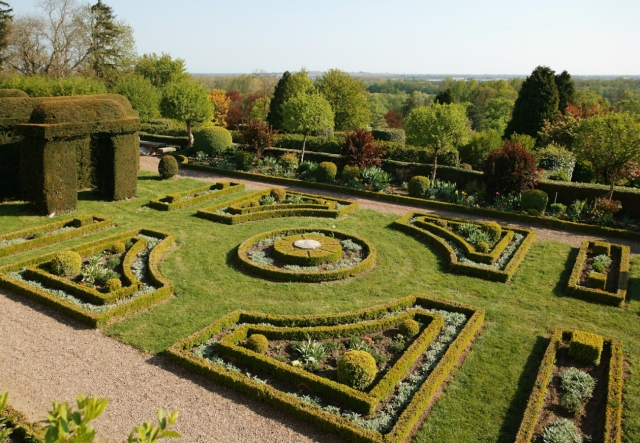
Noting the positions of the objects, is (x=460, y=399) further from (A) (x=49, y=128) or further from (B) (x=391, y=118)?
(B) (x=391, y=118)

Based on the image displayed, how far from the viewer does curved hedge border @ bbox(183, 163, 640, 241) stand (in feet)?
61.2

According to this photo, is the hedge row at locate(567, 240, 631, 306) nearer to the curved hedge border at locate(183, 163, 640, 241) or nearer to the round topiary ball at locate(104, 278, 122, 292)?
the curved hedge border at locate(183, 163, 640, 241)

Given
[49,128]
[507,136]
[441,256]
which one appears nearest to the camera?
[441,256]

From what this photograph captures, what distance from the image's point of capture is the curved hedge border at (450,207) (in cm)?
1866

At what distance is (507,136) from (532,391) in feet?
104

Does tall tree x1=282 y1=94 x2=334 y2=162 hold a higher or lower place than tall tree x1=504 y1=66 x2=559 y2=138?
lower

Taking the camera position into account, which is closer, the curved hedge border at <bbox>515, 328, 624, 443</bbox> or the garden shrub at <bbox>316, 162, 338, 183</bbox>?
the curved hedge border at <bbox>515, 328, 624, 443</bbox>

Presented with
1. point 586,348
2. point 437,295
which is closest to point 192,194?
point 437,295

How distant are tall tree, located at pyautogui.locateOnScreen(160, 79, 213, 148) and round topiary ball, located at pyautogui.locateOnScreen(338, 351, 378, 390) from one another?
1028 inches

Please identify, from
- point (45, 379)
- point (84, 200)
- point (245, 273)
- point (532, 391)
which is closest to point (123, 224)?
point (84, 200)

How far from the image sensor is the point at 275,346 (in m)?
10.5

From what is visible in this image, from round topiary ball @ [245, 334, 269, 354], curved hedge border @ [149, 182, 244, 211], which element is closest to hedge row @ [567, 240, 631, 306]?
round topiary ball @ [245, 334, 269, 354]

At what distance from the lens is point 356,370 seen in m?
8.98

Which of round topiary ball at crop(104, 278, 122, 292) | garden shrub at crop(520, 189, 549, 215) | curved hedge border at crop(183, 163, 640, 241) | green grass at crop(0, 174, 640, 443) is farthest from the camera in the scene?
garden shrub at crop(520, 189, 549, 215)
